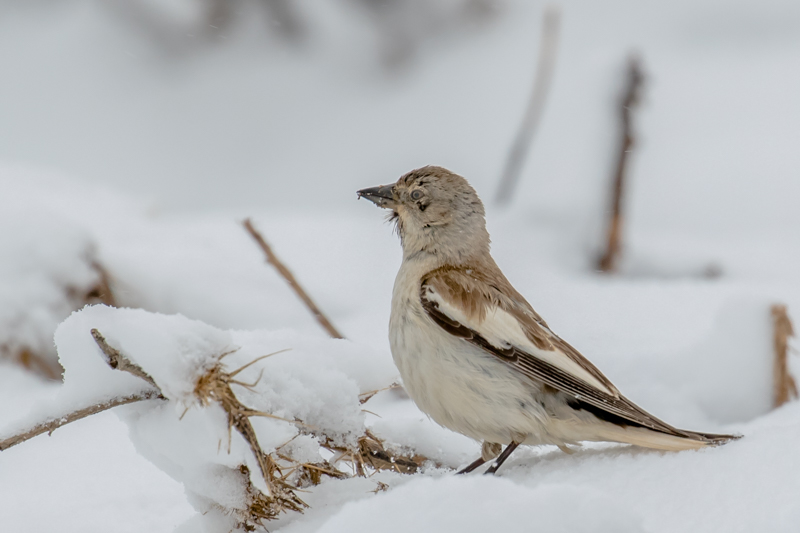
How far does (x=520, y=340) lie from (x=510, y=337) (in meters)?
0.03

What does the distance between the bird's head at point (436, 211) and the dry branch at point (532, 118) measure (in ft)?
8.59

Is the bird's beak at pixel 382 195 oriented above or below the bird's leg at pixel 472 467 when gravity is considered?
above

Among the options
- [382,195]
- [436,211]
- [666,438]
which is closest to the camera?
[666,438]

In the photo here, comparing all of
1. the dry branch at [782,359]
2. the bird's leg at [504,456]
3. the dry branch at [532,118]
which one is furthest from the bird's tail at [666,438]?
the dry branch at [532,118]

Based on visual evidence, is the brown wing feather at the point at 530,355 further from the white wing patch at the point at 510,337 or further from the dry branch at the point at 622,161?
the dry branch at the point at 622,161

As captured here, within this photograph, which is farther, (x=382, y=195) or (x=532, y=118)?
(x=532, y=118)

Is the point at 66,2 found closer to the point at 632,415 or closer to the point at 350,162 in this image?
the point at 350,162

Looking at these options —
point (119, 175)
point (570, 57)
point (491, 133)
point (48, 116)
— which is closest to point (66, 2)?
point (48, 116)

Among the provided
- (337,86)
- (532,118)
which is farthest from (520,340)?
(337,86)

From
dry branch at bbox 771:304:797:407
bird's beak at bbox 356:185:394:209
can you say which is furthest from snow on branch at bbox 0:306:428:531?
dry branch at bbox 771:304:797:407

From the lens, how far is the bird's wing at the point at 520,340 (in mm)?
2033

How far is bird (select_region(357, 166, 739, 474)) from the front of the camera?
2.03 metres

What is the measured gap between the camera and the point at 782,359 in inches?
111

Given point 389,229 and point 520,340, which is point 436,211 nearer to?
point 520,340
